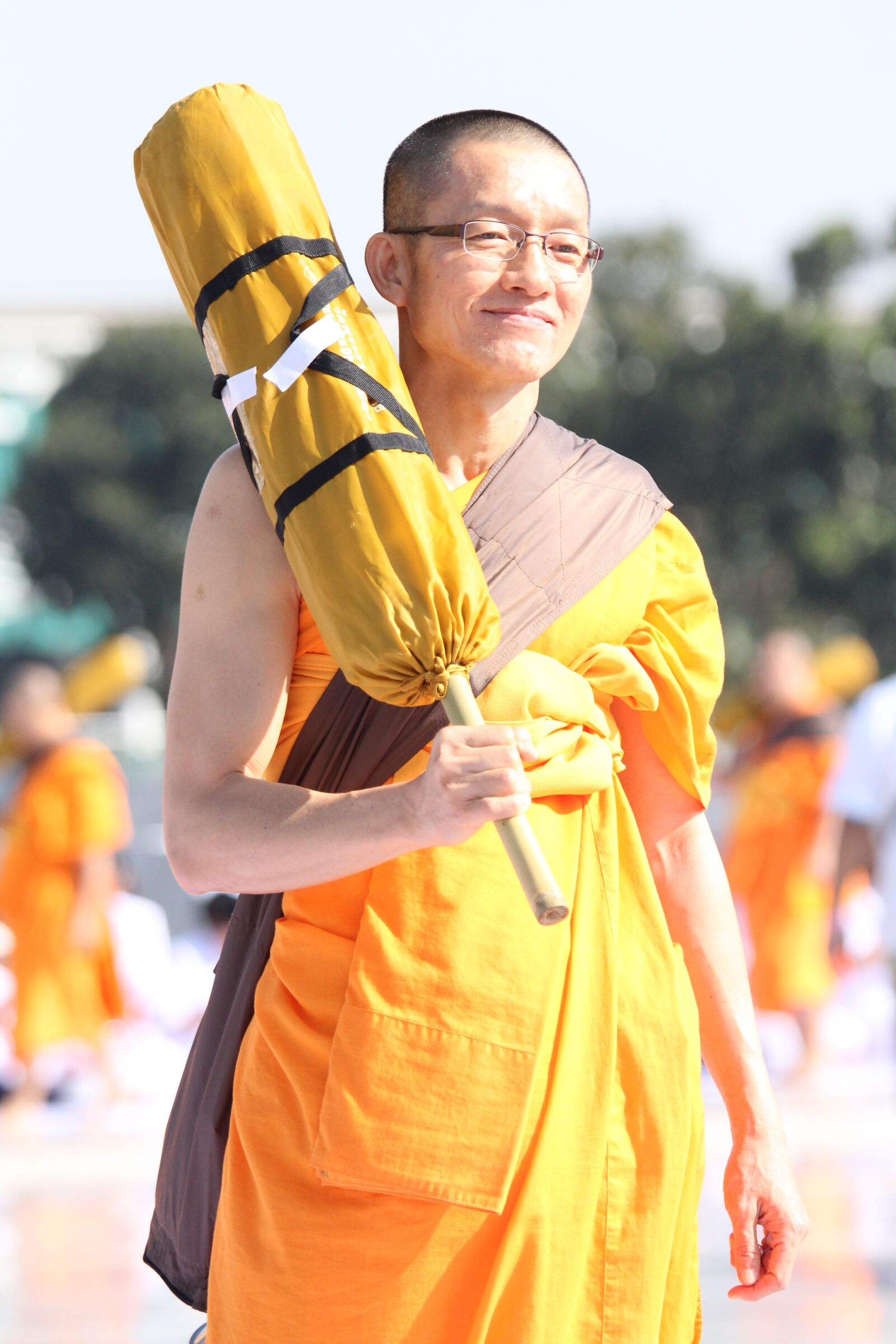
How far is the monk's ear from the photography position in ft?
6.19

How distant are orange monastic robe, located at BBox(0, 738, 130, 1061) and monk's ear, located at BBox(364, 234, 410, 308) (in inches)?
199

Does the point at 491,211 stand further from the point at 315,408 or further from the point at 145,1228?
the point at 145,1228

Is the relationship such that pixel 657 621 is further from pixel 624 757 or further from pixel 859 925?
pixel 859 925

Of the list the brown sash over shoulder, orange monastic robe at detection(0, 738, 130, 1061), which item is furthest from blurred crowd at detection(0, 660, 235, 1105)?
the brown sash over shoulder

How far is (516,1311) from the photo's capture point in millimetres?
Result: 1695

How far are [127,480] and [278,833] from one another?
42.5 meters

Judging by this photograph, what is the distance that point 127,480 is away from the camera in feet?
141

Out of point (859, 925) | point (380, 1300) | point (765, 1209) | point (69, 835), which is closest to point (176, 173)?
point (380, 1300)

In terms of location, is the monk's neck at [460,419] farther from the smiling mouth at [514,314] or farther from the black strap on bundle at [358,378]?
the black strap on bundle at [358,378]

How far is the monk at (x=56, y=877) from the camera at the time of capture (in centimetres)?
675

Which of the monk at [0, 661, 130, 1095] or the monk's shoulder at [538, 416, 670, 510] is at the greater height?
the monk's shoulder at [538, 416, 670, 510]

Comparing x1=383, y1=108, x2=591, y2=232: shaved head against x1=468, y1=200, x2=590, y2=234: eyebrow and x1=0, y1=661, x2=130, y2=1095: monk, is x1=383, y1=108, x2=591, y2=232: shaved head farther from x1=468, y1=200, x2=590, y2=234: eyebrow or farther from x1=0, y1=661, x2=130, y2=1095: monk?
x1=0, y1=661, x2=130, y2=1095: monk

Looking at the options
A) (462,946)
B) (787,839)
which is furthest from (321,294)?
(787,839)

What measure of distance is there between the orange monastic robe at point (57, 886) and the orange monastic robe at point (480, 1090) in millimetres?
5076
